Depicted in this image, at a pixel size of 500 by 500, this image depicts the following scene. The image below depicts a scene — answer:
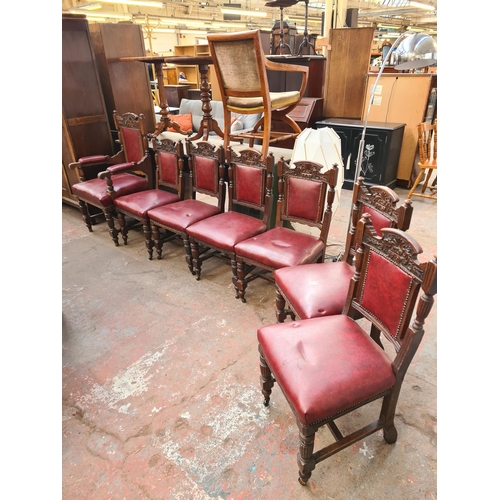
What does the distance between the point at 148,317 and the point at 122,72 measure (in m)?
2.91

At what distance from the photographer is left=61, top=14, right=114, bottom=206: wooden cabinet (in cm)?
328

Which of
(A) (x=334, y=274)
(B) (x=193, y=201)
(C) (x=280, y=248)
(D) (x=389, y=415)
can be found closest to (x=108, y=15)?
(B) (x=193, y=201)

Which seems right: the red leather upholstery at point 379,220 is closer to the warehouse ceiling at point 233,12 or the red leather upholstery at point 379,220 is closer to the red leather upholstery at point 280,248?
the red leather upholstery at point 280,248

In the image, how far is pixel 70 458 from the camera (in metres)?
1.48

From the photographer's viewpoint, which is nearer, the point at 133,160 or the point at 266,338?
the point at 266,338

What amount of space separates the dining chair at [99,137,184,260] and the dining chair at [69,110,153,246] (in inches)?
4.7

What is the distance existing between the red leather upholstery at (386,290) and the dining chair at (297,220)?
25.8 inches

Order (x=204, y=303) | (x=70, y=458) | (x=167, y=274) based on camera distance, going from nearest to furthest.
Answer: (x=70, y=458), (x=204, y=303), (x=167, y=274)

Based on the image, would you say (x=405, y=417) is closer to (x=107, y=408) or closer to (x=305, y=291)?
(x=305, y=291)

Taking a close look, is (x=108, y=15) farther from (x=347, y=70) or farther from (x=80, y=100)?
(x=347, y=70)

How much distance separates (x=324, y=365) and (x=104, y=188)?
2.84m

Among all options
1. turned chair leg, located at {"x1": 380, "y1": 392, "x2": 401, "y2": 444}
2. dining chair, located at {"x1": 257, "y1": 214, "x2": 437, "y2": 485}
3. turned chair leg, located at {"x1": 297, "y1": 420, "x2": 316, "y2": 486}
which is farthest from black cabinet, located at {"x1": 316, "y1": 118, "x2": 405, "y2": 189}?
turned chair leg, located at {"x1": 297, "y1": 420, "x2": 316, "y2": 486}

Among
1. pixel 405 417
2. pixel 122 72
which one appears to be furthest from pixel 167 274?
pixel 122 72

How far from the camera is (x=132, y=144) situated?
11.1ft
